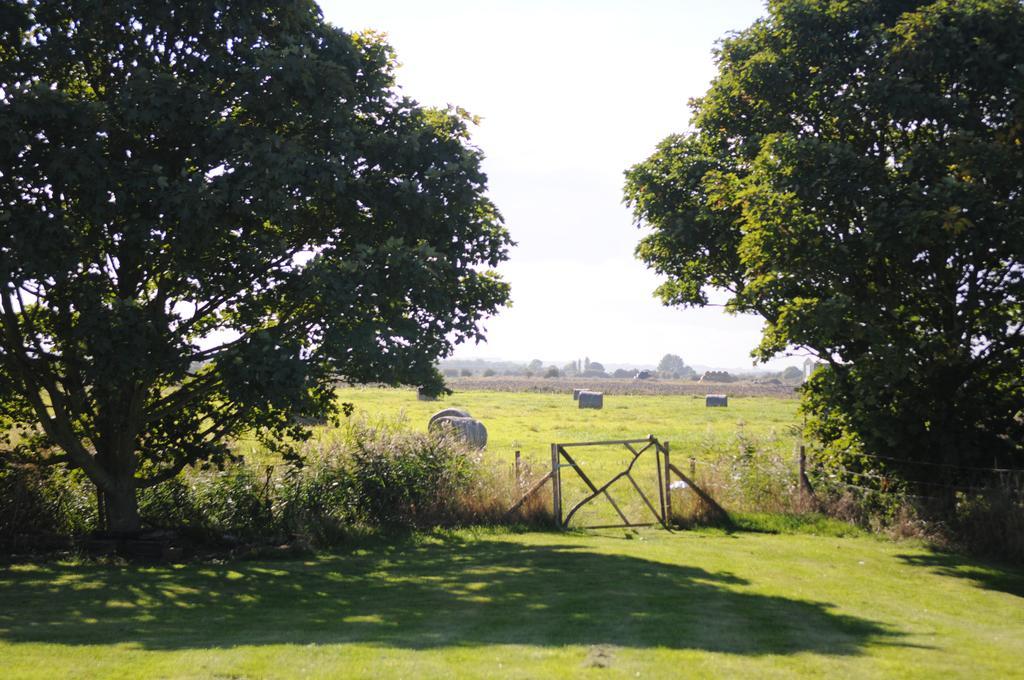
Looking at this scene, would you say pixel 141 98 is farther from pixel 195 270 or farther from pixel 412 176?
pixel 412 176

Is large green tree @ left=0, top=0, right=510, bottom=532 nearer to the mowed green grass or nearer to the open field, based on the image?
the mowed green grass

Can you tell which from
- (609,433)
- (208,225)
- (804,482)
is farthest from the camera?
(609,433)

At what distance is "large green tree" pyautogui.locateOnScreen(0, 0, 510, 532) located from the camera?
549 inches

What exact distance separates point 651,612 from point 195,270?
9.34m

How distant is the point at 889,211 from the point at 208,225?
12.8 metres

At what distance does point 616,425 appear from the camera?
50906 millimetres

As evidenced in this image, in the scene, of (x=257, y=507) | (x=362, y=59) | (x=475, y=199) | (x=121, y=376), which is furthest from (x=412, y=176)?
(x=257, y=507)

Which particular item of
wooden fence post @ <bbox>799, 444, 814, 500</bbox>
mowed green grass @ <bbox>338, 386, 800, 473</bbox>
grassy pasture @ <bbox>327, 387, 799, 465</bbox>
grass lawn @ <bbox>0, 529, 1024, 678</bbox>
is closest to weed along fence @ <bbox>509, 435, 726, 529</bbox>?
wooden fence post @ <bbox>799, 444, 814, 500</bbox>

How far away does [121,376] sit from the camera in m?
14.0


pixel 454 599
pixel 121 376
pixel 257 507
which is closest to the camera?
pixel 454 599

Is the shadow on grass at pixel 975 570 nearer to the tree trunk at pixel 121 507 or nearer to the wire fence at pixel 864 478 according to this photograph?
the wire fence at pixel 864 478

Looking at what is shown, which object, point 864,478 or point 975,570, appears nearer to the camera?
point 975,570

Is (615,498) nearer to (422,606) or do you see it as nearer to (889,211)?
(889,211)

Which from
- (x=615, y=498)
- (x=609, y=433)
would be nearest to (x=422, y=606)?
(x=615, y=498)
